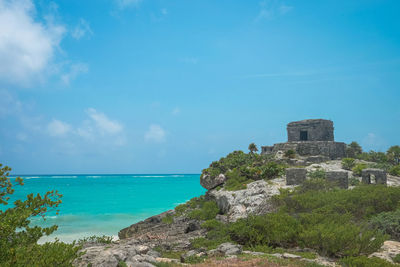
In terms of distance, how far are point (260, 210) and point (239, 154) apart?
17.4m

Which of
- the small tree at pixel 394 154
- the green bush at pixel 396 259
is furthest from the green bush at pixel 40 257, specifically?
the small tree at pixel 394 154

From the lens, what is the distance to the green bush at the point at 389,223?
38.1ft

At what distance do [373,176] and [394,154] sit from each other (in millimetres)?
18788

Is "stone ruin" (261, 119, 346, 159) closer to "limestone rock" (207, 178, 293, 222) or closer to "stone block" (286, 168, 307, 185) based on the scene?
"limestone rock" (207, 178, 293, 222)

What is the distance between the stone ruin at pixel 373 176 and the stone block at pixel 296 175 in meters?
4.38

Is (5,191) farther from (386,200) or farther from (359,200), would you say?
(386,200)

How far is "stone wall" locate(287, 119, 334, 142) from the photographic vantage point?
122ft

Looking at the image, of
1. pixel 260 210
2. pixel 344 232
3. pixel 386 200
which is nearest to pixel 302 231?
pixel 344 232

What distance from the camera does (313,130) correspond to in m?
37.6

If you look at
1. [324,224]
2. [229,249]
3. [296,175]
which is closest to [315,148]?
[296,175]

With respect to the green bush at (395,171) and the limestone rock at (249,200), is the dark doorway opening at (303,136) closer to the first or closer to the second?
the green bush at (395,171)

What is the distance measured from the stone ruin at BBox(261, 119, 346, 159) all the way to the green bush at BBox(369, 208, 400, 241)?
21469mm

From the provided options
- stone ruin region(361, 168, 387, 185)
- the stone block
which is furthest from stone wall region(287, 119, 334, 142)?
the stone block

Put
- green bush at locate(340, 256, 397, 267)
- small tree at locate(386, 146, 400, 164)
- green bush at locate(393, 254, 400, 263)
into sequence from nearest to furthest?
green bush at locate(340, 256, 397, 267) < green bush at locate(393, 254, 400, 263) < small tree at locate(386, 146, 400, 164)
